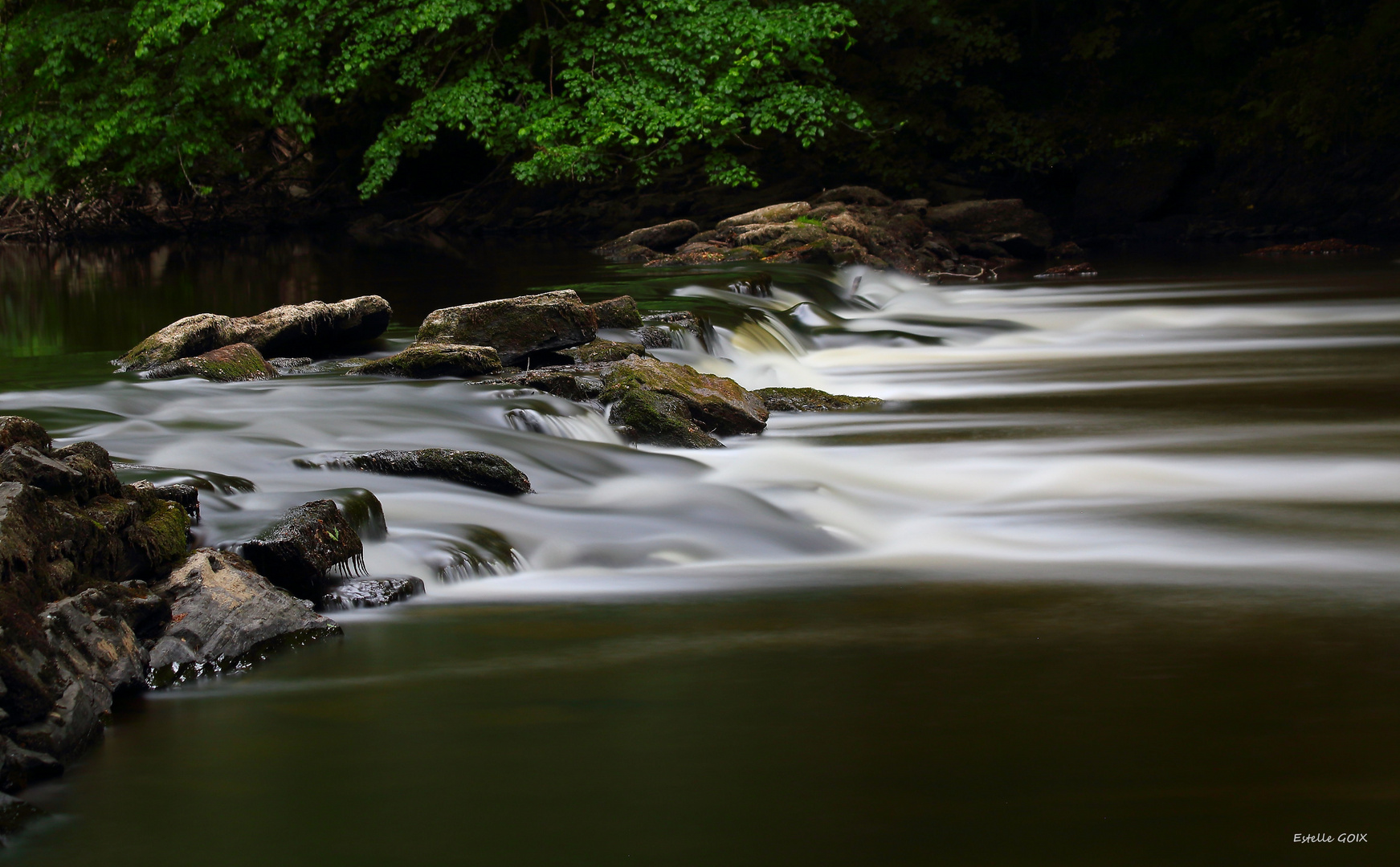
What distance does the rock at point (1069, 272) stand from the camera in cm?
1602

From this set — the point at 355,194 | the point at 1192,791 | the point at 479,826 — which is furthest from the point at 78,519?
the point at 355,194

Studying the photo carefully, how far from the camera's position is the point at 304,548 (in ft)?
13.1

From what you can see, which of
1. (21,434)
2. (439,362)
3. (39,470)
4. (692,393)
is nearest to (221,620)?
(39,470)

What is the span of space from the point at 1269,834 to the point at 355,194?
92.5 ft

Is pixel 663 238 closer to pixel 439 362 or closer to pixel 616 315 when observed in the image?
pixel 616 315

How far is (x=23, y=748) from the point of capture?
2.84 m

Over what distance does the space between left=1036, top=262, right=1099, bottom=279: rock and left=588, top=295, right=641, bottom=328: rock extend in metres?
8.26

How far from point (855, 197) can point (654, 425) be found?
13.2 metres

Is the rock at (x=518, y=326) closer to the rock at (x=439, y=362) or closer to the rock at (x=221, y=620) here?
the rock at (x=439, y=362)

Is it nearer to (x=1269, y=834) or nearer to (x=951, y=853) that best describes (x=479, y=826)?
(x=951, y=853)

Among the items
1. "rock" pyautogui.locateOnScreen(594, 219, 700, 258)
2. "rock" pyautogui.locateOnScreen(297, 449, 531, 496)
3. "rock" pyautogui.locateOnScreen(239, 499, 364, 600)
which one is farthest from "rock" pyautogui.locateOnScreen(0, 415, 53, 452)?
"rock" pyautogui.locateOnScreen(594, 219, 700, 258)

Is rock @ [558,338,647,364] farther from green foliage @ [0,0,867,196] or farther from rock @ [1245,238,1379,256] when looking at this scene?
rock @ [1245,238,1379,256]

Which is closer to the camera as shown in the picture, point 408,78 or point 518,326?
point 518,326

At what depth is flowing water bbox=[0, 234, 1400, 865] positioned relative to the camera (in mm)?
2645
